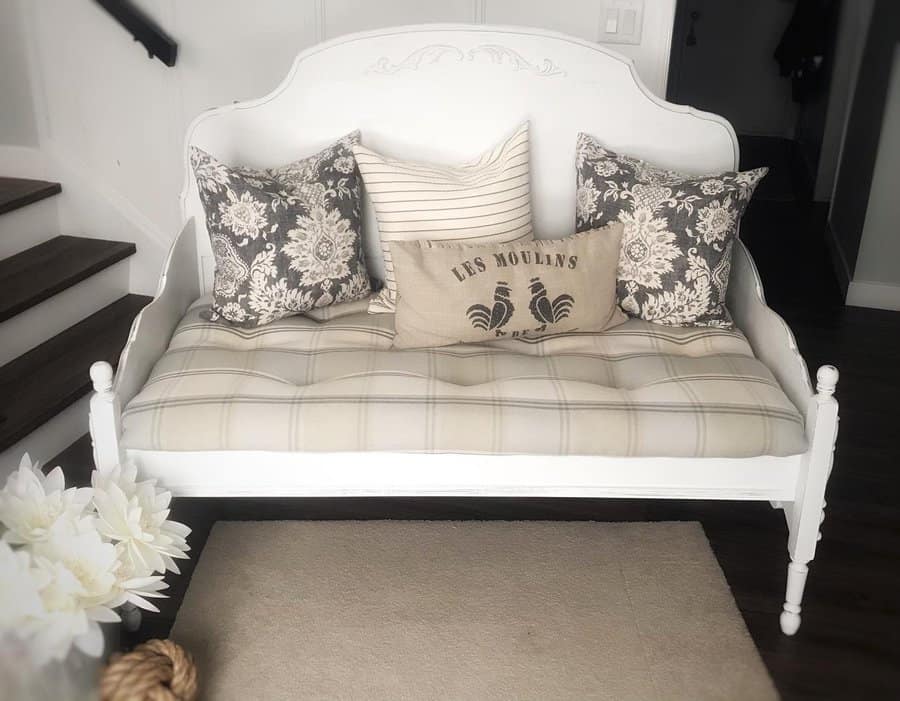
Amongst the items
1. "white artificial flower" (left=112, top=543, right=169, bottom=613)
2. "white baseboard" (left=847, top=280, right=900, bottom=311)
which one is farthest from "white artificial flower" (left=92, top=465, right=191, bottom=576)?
"white baseboard" (left=847, top=280, right=900, bottom=311)

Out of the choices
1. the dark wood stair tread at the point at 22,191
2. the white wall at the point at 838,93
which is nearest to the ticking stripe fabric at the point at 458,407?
the dark wood stair tread at the point at 22,191

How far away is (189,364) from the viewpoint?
6.04 ft

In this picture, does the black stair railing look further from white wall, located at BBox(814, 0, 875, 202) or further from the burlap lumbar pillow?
white wall, located at BBox(814, 0, 875, 202)

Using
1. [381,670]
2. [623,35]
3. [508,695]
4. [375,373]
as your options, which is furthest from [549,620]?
[623,35]

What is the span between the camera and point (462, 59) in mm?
2201

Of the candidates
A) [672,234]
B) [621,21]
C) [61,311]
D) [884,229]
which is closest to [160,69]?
[61,311]

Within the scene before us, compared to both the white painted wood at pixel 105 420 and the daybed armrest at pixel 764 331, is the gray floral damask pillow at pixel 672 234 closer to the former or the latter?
the daybed armrest at pixel 764 331

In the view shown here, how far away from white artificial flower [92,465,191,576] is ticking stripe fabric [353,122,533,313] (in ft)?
2.41

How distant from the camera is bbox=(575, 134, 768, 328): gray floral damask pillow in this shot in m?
2.03

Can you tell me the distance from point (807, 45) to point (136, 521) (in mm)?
5534

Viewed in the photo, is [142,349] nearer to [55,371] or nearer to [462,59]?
[55,371]

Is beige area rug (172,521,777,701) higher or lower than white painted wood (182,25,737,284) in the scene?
lower

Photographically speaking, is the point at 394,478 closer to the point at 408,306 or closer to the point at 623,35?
the point at 408,306

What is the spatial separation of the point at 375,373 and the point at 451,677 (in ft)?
1.98
